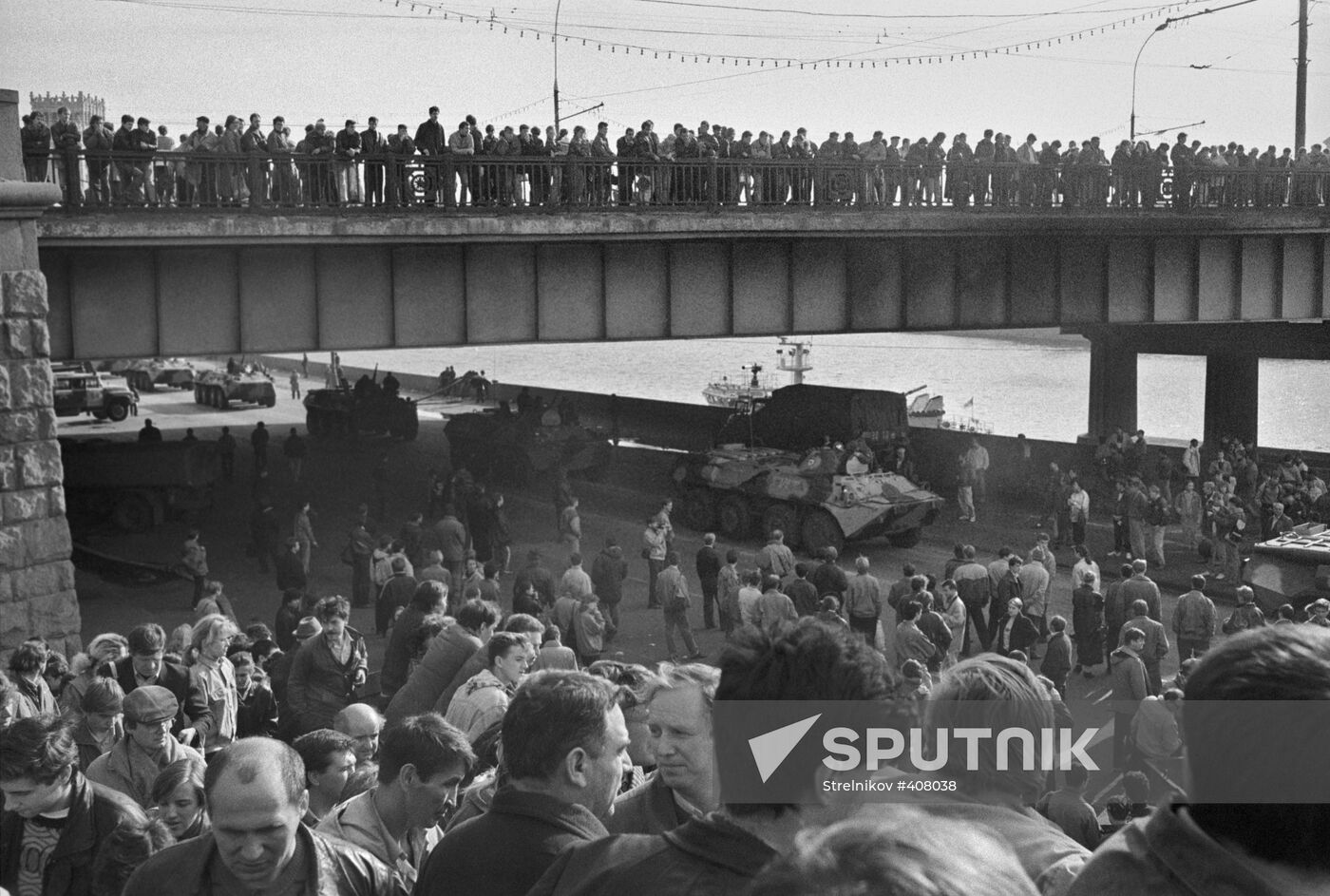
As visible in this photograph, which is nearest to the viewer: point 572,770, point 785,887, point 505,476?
point 785,887

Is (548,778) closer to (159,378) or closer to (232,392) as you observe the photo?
(232,392)

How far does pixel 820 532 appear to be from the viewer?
24.9 m

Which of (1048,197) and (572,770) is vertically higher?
(1048,197)

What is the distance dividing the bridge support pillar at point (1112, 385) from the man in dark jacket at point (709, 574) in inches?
768

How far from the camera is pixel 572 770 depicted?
4090 mm

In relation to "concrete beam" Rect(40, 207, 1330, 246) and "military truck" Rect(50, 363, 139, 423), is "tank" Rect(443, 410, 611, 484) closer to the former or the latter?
"concrete beam" Rect(40, 207, 1330, 246)

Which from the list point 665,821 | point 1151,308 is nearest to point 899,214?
point 1151,308

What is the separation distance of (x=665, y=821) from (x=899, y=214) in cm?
2015

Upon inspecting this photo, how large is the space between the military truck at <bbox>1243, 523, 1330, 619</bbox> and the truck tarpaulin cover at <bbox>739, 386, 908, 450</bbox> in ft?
37.7

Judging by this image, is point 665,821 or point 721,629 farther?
point 721,629

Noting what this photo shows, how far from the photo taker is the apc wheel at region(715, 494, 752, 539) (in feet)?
87.8

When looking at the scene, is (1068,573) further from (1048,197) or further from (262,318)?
(262,318)

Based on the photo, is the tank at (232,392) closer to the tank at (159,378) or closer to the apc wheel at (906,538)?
the tank at (159,378)

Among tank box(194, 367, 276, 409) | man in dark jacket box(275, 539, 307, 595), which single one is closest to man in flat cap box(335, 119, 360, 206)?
man in dark jacket box(275, 539, 307, 595)
